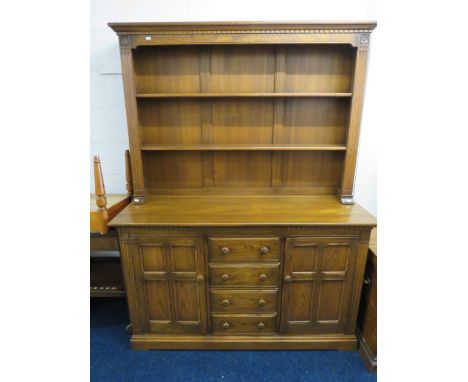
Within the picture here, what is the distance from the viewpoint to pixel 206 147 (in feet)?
5.51

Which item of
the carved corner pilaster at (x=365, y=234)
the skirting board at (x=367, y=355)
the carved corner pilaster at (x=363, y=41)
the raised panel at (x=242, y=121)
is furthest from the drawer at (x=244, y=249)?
the carved corner pilaster at (x=363, y=41)

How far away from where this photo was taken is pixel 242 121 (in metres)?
1.77

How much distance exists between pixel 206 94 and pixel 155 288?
50.0 inches

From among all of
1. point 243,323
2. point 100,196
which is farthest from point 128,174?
point 243,323

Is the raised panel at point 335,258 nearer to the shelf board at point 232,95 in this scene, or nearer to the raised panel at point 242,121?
the raised panel at point 242,121

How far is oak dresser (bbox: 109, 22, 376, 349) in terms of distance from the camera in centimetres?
146

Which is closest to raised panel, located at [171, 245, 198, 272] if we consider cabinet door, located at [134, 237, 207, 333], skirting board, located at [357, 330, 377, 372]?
cabinet door, located at [134, 237, 207, 333]

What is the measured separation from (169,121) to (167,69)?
34 cm

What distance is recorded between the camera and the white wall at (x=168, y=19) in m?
1.70

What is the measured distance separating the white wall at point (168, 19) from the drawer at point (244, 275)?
1037 mm

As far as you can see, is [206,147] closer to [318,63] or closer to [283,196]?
[283,196]

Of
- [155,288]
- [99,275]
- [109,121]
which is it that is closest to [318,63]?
[109,121]
